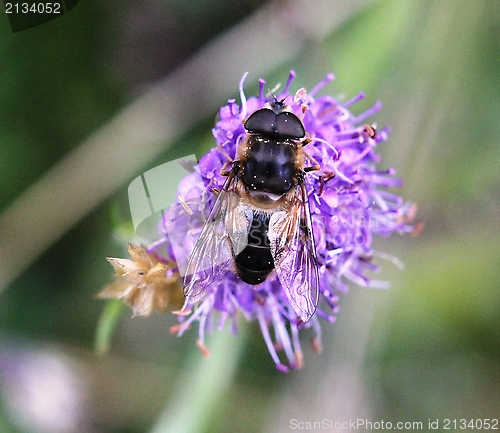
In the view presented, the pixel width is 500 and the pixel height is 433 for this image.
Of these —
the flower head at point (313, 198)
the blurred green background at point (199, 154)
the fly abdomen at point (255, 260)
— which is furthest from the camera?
the blurred green background at point (199, 154)

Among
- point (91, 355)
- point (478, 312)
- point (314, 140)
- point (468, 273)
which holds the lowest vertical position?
point (478, 312)

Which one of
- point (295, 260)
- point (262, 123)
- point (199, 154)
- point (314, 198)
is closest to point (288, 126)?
point (262, 123)

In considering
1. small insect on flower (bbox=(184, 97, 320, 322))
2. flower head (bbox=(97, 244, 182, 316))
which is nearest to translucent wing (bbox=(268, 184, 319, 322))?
small insect on flower (bbox=(184, 97, 320, 322))

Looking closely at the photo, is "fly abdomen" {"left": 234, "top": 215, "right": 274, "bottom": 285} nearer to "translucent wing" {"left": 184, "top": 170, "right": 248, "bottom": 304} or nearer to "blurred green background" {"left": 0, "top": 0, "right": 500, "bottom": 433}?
"translucent wing" {"left": 184, "top": 170, "right": 248, "bottom": 304}

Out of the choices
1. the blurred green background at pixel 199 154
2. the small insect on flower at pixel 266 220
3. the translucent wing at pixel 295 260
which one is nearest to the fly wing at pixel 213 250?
the small insect on flower at pixel 266 220

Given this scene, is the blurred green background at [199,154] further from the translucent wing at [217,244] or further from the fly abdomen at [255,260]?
the fly abdomen at [255,260]

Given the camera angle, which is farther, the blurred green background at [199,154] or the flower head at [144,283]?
the blurred green background at [199,154]

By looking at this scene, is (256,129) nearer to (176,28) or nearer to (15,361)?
(176,28)

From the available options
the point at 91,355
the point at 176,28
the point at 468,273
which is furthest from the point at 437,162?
the point at 91,355

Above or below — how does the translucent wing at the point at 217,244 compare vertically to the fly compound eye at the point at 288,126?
below
